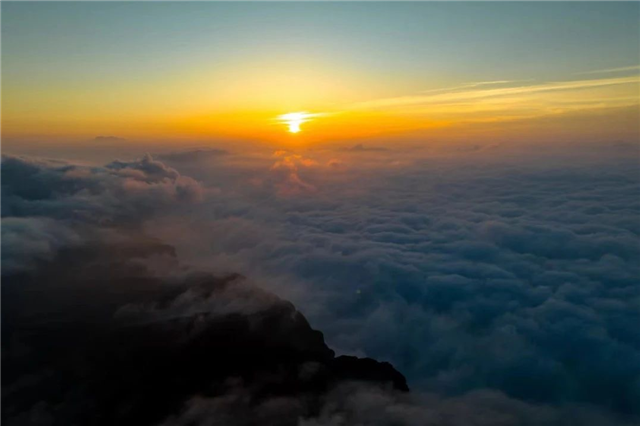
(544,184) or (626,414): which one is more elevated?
(544,184)

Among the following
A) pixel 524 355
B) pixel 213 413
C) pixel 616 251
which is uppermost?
A: pixel 616 251

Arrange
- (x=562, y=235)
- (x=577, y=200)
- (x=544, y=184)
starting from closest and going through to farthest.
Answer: (x=562, y=235) → (x=577, y=200) → (x=544, y=184)


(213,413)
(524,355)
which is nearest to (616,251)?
(524,355)

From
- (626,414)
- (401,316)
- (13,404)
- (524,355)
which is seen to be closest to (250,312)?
(401,316)

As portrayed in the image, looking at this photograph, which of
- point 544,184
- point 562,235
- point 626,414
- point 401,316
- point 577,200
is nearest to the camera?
point 626,414

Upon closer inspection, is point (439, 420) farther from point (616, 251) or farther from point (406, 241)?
point (616, 251)

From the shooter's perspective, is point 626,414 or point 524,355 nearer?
point 626,414

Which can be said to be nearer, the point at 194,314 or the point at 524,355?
the point at 524,355

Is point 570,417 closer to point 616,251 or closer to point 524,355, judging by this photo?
point 524,355

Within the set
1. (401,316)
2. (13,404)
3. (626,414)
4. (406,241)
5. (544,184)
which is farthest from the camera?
(544,184)
